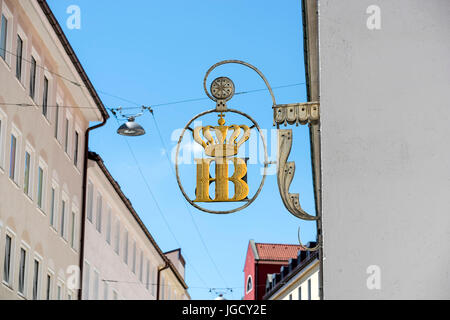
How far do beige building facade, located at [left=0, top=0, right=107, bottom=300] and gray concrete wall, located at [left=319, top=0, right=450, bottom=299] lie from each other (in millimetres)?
15629

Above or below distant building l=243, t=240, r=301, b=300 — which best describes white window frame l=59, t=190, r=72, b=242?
below

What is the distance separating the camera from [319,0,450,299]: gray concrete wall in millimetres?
7891

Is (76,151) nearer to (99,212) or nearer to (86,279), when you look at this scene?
(99,212)

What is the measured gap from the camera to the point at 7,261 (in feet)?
78.1

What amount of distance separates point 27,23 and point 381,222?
18823mm

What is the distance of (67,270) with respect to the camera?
30422 mm

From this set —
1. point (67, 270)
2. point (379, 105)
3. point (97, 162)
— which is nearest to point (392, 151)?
point (379, 105)

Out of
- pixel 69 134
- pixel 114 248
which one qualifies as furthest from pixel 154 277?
pixel 69 134

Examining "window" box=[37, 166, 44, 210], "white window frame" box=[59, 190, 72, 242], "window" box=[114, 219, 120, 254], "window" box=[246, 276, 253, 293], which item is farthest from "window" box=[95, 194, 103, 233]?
"window" box=[246, 276, 253, 293]

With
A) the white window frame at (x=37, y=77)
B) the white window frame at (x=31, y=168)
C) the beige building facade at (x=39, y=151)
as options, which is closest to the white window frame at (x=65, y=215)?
the beige building facade at (x=39, y=151)

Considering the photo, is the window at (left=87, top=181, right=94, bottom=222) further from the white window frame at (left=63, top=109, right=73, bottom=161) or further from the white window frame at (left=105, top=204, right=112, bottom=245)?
the white window frame at (left=63, top=109, right=73, bottom=161)

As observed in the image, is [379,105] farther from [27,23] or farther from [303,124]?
[27,23]

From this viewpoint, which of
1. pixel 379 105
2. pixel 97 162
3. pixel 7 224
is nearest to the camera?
pixel 379 105
